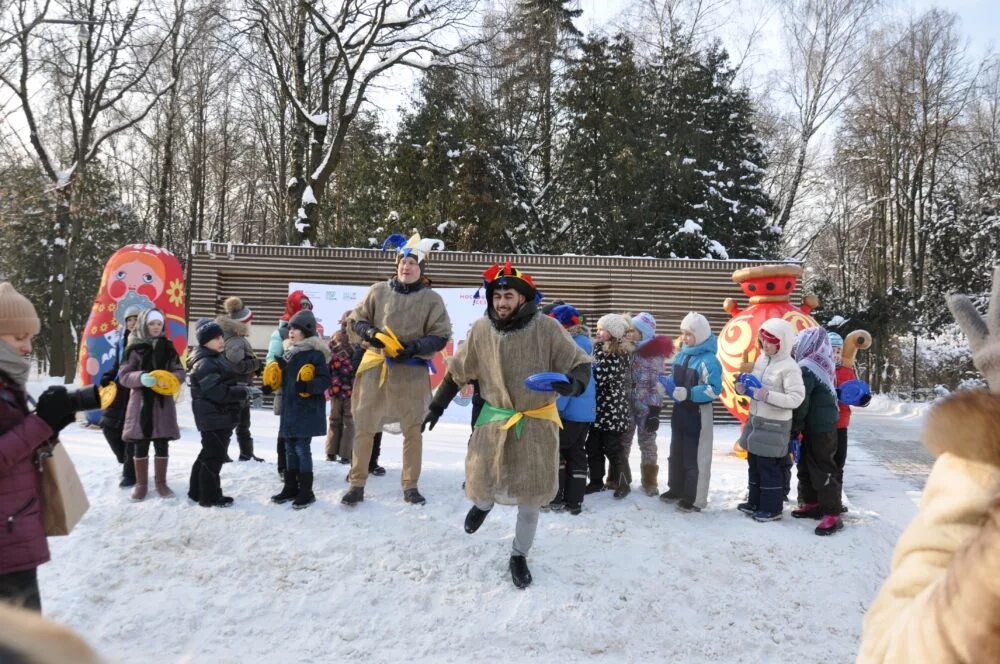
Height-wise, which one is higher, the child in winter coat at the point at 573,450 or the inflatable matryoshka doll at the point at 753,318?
the inflatable matryoshka doll at the point at 753,318

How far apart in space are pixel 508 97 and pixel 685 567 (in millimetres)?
22375

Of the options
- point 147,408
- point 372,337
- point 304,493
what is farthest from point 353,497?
point 147,408

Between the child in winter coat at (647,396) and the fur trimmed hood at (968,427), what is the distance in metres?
5.70

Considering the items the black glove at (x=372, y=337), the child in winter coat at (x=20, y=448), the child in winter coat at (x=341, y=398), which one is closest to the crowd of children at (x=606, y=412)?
the black glove at (x=372, y=337)

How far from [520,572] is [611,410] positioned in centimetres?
222

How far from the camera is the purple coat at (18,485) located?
9.91 ft

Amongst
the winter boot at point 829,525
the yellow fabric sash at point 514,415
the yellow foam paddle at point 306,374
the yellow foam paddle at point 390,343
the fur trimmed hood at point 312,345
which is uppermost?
the yellow foam paddle at point 390,343

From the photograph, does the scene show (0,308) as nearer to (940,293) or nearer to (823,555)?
(823,555)

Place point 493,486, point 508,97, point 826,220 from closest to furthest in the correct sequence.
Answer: point 493,486 < point 508,97 < point 826,220

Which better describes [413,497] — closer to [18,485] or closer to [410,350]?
[410,350]

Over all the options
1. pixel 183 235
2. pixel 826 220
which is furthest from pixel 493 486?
pixel 183 235

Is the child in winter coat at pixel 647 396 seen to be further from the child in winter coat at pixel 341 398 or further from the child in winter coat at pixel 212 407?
the child in winter coat at pixel 212 407

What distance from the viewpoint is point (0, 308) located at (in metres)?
3.19

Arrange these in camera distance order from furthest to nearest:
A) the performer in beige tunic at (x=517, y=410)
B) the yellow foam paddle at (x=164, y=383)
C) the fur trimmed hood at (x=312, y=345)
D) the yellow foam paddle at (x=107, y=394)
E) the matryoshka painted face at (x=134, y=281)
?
1. the matryoshka painted face at (x=134, y=281)
2. the fur trimmed hood at (x=312, y=345)
3. the yellow foam paddle at (x=164, y=383)
4. the performer in beige tunic at (x=517, y=410)
5. the yellow foam paddle at (x=107, y=394)
